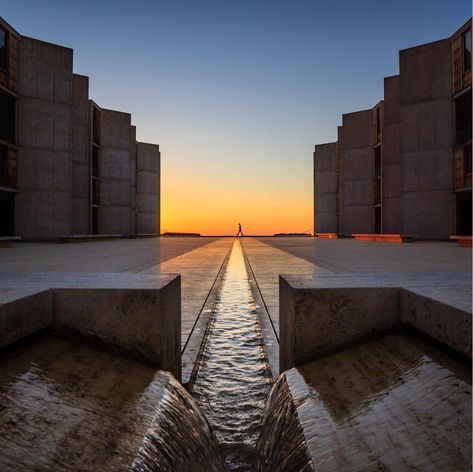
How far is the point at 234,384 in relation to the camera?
10.2ft

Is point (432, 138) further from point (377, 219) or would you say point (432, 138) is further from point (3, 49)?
point (3, 49)

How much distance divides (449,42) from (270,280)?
2145cm

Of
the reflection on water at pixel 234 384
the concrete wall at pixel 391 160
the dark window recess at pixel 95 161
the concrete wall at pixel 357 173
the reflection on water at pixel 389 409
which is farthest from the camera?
the concrete wall at pixel 357 173

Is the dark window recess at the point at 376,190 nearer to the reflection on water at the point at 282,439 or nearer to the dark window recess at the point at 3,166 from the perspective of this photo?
the dark window recess at the point at 3,166

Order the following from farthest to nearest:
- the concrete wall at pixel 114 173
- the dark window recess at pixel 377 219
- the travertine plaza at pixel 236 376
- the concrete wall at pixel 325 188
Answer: the concrete wall at pixel 325 188, the dark window recess at pixel 377 219, the concrete wall at pixel 114 173, the travertine plaza at pixel 236 376

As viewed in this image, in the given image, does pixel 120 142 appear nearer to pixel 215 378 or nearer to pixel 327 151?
pixel 327 151

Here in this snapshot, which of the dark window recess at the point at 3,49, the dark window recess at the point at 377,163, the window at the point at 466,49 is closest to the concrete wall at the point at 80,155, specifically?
the dark window recess at the point at 3,49

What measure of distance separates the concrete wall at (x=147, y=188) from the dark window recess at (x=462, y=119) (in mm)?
29131

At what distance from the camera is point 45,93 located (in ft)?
73.7

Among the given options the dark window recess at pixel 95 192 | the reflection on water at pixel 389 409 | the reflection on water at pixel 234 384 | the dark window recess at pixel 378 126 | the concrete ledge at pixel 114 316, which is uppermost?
the dark window recess at pixel 378 126

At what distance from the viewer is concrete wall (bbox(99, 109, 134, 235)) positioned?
3250cm

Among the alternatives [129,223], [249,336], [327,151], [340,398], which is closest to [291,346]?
[340,398]

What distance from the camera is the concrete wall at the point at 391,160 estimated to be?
27.2 meters

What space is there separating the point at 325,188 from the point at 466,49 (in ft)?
70.1
